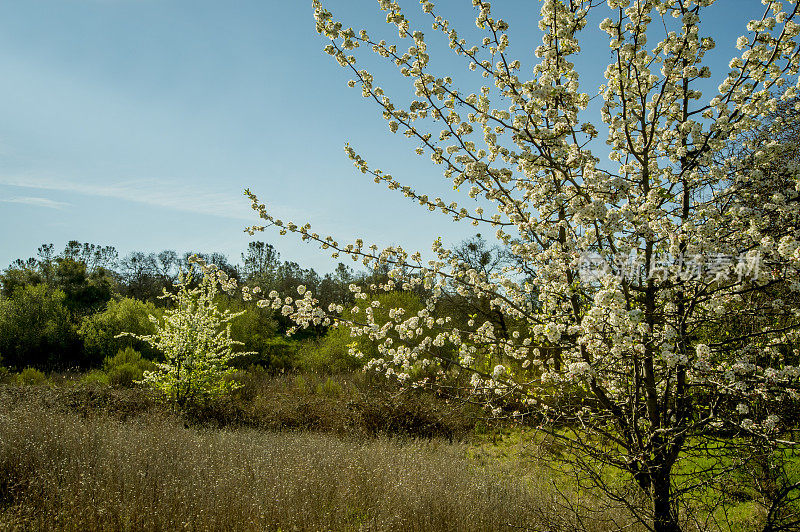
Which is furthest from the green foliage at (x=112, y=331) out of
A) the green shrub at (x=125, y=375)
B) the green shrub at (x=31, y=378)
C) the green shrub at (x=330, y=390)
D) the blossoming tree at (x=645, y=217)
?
the blossoming tree at (x=645, y=217)

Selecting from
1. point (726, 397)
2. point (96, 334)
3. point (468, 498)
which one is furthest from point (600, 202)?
point (96, 334)

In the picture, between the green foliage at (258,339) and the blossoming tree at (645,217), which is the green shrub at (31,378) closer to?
the green foliage at (258,339)

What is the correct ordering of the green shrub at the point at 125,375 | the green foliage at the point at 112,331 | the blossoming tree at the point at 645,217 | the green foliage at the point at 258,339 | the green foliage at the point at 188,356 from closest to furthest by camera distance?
1. the blossoming tree at the point at 645,217
2. the green foliage at the point at 188,356
3. the green shrub at the point at 125,375
4. the green foliage at the point at 112,331
5. the green foliage at the point at 258,339

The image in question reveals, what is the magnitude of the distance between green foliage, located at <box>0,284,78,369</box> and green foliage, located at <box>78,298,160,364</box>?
91 centimetres

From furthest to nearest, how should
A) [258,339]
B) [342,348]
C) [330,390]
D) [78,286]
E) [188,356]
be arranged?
[78,286]
[258,339]
[342,348]
[330,390]
[188,356]

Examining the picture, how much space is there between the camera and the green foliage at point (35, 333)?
1933 cm

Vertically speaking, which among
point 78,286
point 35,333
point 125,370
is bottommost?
point 125,370

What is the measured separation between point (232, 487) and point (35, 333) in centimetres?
2012

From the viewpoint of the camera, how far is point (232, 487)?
507 cm

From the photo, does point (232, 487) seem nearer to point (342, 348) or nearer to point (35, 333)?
point (342, 348)

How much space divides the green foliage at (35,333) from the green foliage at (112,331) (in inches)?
35.8

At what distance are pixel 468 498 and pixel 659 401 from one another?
241 cm

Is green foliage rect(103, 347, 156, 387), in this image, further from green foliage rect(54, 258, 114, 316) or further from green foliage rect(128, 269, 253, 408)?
green foliage rect(54, 258, 114, 316)

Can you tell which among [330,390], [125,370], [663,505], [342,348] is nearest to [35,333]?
[125,370]
